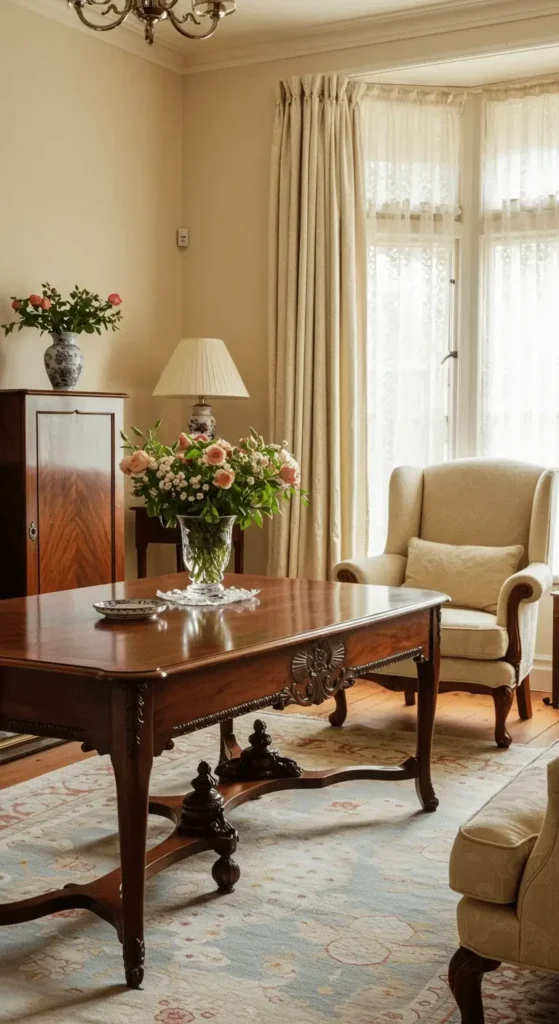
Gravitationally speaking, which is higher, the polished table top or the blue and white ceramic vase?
the blue and white ceramic vase

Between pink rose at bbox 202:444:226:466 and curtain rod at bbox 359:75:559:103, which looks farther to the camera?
curtain rod at bbox 359:75:559:103

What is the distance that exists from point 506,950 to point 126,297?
4.43 meters

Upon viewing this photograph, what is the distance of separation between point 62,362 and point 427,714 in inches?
89.9

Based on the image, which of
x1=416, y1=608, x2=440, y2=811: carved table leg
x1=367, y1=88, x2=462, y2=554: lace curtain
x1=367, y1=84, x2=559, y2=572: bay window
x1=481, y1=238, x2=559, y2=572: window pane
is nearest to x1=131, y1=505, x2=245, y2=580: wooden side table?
x1=367, y1=84, x2=559, y2=572: bay window

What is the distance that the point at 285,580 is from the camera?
3.92 meters

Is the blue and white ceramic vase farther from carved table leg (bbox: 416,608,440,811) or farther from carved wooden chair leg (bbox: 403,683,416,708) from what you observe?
carved table leg (bbox: 416,608,440,811)

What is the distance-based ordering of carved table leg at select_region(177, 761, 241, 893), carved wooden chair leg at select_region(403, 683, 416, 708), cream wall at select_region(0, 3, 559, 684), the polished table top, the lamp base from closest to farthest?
1. the polished table top
2. carved table leg at select_region(177, 761, 241, 893)
3. carved wooden chair leg at select_region(403, 683, 416, 708)
4. cream wall at select_region(0, 3, 559, 684)
5. the lamp base

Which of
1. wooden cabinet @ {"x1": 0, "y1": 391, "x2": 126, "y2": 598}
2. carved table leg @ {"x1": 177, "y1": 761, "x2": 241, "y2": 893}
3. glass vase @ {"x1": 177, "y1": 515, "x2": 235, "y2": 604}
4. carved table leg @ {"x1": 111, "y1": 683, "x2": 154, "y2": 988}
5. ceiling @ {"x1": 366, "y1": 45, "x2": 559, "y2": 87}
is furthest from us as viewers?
ceiling @ {"x1": 366, "y1": 45, "x2": 559, "y2": 87}

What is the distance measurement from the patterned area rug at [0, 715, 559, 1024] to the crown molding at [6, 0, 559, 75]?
3434 mm

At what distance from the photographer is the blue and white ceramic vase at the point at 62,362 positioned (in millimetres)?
4930

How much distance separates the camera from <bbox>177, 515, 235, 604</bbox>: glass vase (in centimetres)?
336

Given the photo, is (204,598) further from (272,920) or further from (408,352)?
(408,352)

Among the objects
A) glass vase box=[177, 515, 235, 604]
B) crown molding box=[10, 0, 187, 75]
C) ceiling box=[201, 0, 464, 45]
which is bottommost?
glass vase box=[177, 515, 235, 604]

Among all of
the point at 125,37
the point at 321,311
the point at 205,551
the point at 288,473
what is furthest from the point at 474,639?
the point at 125,37
